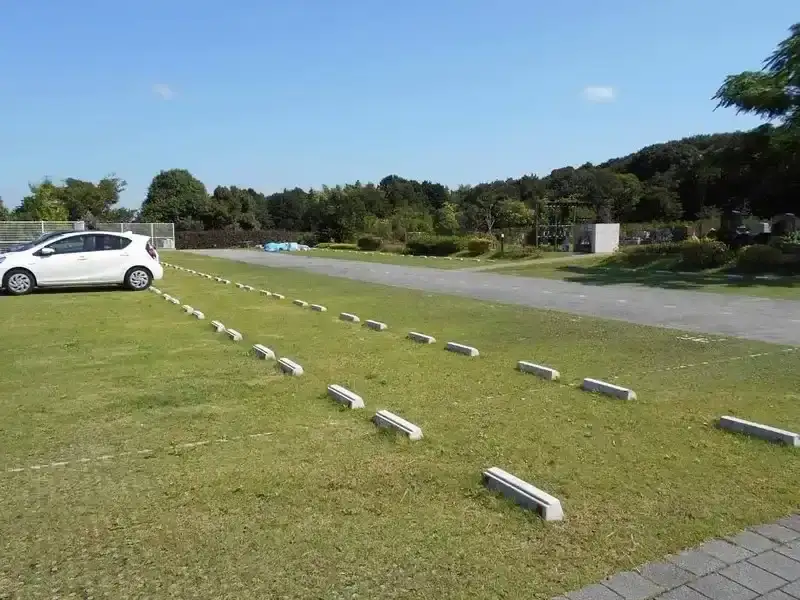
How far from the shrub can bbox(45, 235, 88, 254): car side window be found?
19.2 meters

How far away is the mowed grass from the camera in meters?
2.95

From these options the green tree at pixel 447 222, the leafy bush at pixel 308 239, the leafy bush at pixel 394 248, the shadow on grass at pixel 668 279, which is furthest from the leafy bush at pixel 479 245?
the leafy bush at pixel 308 239

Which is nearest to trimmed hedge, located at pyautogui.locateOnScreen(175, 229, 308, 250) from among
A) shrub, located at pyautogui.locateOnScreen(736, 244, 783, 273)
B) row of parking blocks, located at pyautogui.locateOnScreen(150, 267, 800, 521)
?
shrub, located at pyautogui.locateOnScreen(736, 244, 783, 273)

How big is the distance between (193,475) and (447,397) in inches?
96.5

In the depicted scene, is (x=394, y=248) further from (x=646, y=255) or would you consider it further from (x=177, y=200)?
(x=177, y=200)

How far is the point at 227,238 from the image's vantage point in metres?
60.0

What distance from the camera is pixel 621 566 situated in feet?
9.64

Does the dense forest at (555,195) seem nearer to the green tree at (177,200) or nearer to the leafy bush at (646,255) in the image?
the green tree at (177,200)

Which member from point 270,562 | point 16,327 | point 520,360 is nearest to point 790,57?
point 520,360

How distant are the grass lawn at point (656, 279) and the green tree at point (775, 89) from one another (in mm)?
5713

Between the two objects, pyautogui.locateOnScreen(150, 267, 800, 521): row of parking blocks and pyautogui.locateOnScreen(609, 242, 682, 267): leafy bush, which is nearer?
pyautogui.locateOnScreen(150, 267, 800, 521): row of parking blocks

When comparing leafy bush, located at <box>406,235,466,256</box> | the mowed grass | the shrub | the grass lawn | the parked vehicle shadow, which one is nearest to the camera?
the mowed grass

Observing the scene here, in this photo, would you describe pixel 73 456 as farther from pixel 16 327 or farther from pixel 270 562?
pixel 16 327

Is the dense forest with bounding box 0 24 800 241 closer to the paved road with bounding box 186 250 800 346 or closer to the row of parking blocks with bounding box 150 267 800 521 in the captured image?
the paved road with bounding box 186 250 800 346
